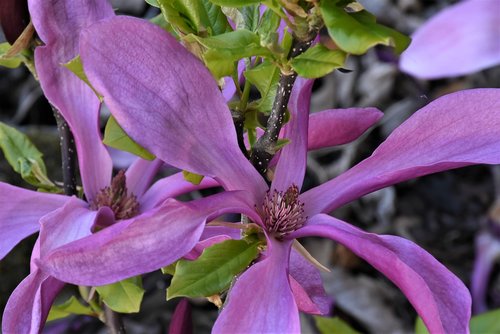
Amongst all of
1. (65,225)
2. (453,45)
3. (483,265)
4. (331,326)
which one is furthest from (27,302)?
(483,265)

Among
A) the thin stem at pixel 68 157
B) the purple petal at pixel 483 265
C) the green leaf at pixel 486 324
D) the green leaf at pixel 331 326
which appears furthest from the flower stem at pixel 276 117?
the purple petal at pixel 483 265

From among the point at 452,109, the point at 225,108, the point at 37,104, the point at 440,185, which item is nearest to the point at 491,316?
the point at 452,109

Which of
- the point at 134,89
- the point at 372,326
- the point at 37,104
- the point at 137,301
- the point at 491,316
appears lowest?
the point at 372,326

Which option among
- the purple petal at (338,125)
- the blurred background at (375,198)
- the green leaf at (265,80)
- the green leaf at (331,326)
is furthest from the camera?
the blurred background at (375,198)

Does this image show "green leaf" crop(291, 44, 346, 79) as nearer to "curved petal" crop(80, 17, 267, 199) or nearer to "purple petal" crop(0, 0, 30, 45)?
"curved petal" crop(80, 17, 267, 199)

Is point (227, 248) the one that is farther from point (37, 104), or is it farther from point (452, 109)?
point (37, 104)

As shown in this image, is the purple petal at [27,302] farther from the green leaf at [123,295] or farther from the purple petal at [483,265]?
the purple petal at [483,265]
